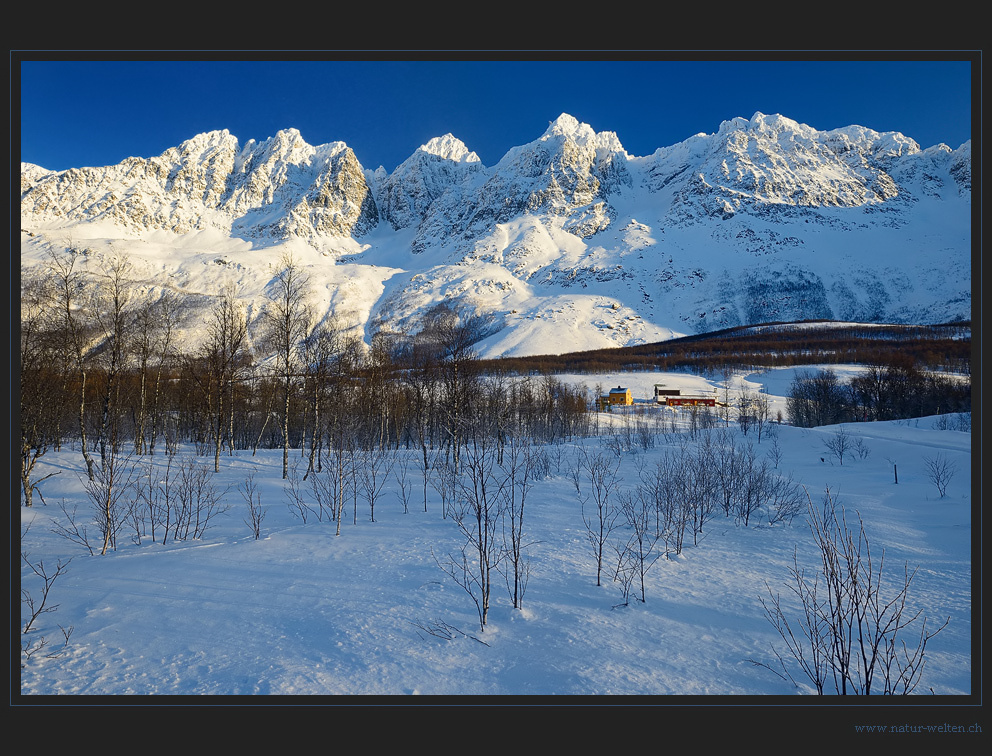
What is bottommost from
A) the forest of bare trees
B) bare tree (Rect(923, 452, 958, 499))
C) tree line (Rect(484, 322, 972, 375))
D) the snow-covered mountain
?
bare tree (Rect(923, 452, 958, 499))

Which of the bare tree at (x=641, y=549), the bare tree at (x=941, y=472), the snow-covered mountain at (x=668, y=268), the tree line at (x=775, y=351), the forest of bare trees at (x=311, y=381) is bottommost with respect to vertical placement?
the bare tree at (x=941, y=472)

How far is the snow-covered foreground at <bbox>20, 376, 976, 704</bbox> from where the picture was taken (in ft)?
10.5

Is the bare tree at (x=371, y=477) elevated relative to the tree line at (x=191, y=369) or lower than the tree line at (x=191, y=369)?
lower

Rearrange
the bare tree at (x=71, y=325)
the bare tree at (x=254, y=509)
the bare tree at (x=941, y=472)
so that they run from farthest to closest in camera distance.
Answer: the bare tree at (x=71, y=325) → the bare tree at (x=941, y=472) → the bare tree at (x=254, y=509)

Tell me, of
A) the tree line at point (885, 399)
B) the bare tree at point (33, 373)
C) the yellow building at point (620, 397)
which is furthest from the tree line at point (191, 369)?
the tree line at point (885, 399)

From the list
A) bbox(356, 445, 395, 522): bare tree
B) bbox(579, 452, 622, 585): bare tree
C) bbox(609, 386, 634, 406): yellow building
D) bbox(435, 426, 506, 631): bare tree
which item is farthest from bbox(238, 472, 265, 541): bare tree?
bbox(609, 386, 634, 406): yellow building

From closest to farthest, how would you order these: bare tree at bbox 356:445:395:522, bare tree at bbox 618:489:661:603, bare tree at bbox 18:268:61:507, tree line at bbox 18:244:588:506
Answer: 1. bare tree at bbox 618:489:661:603
2. bare tree at bbox 356:445:395:522
3. bare tree at bbox 18:268:61:507
4. tree line at bbox 18:244:588:506

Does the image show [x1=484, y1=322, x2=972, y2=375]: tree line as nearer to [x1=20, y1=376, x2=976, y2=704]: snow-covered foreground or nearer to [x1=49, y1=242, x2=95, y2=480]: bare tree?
[x1=49, y1=242, x2=95, y2=480]: bare tree

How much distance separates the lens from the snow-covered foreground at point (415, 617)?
3.19 m

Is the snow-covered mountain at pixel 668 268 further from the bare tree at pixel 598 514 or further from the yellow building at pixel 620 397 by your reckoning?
the bare tree at pixel 598 514

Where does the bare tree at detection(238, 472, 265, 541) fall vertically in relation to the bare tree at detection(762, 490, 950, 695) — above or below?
below

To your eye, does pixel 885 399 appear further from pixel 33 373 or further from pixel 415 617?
pixel 33 373

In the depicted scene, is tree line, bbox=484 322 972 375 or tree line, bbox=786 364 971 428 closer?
tree line, bbox=786 364 971 428

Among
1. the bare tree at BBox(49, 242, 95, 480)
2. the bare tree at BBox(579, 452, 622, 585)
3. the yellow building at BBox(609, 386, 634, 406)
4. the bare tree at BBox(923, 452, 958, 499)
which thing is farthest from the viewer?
the yellow building at BBox(609, 386, 634, 406)
